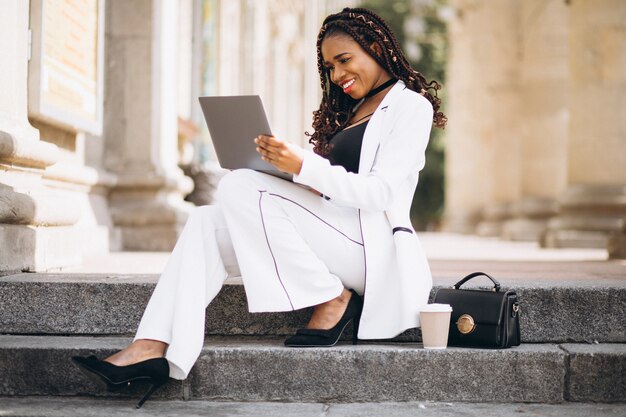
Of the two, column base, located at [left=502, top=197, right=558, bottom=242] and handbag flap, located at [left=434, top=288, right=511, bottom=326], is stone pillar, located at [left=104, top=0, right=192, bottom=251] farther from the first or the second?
column base, located at [left=502, top=197, right=558, bottom=242]

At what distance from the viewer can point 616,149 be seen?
12.6 meters

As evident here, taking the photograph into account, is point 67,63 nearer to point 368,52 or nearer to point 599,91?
point 368,52

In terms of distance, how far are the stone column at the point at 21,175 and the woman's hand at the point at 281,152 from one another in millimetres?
1793

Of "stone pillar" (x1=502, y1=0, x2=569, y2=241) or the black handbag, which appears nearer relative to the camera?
the black handbag

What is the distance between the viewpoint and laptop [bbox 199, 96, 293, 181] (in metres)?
4.27

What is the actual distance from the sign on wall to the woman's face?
222 centimetres

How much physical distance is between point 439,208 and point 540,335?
41.4 meters

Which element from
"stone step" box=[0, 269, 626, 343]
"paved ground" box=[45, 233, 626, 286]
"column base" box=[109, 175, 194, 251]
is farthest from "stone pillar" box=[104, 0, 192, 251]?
"stone step" box=[0, 269, 626, 343]

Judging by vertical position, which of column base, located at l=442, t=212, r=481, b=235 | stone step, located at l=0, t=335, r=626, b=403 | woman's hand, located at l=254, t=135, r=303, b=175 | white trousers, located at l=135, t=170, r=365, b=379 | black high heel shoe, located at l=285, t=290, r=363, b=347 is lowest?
column base, located at l=442, t=212, r=481, b=235

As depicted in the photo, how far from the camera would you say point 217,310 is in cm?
502

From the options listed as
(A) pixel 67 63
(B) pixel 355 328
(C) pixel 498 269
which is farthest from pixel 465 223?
(B) pixel 355 328

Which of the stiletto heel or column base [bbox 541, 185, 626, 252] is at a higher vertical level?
column base [bbox 541, 185, 626, 252]

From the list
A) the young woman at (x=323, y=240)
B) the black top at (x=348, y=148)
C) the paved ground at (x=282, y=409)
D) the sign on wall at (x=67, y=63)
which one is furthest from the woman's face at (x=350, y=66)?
the sign on wall at (x=67, y=63)

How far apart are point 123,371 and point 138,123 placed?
5675 mm
